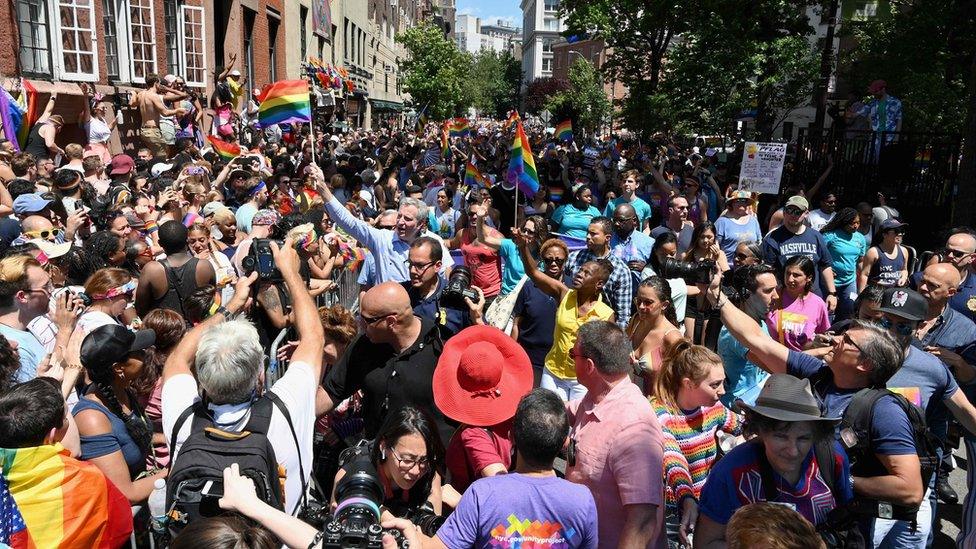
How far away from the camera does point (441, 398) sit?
3492 mm

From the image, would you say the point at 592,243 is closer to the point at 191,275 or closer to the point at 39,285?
the point at 191,275

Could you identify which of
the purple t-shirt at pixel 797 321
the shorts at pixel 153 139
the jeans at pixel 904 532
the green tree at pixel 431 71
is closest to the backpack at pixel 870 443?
the jeans at pixel 904 532

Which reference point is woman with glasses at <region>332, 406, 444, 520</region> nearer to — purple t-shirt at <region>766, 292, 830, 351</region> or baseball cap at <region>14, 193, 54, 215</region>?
purple t-shirt at <region>766, 292, 830, 351</region>

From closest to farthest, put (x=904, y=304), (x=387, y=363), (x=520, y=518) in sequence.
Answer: (x=520, y=518)
(x=387, y=363)
(x=904, y=304)

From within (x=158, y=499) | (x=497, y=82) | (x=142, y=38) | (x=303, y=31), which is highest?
(x=497, y=82)

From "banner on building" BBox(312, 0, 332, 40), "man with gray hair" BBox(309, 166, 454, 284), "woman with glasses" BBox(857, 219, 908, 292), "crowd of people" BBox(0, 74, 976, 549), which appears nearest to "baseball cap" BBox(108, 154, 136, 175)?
"crowd of people" BBox(0, 74, 976, 549)

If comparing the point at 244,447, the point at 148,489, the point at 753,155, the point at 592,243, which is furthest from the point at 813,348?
the point at 753,155

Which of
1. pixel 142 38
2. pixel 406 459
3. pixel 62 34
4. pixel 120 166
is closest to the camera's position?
pixel 406 459

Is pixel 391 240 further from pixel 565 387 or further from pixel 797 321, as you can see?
pixel 797 321

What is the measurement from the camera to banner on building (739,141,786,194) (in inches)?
402

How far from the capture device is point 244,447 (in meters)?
2.60

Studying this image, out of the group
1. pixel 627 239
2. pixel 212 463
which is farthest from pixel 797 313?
pixel 212 463

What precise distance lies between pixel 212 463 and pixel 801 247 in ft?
20.7

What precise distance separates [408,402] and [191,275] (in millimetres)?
2386
